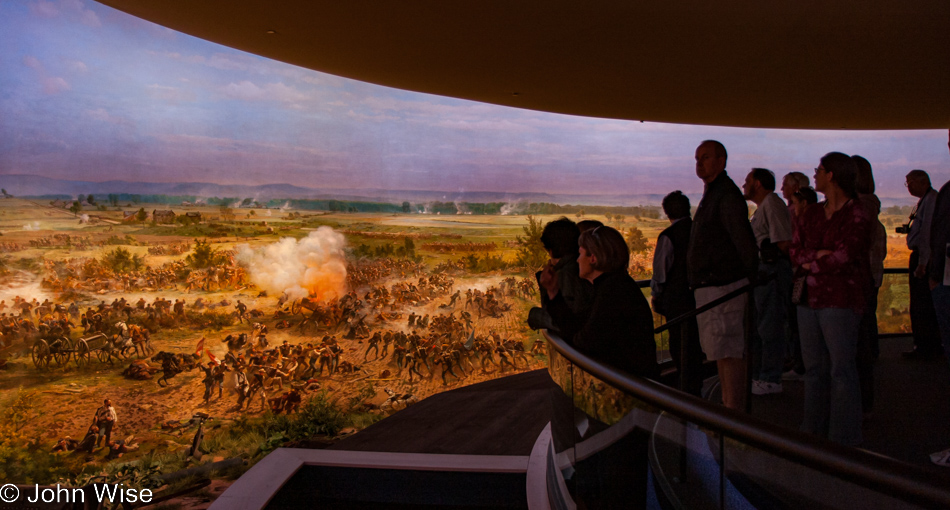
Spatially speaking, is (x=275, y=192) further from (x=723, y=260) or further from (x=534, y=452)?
(x=723, y=260)

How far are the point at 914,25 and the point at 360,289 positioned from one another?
1080cm

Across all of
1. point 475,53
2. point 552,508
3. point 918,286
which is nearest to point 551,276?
point 552,508

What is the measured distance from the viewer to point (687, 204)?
3.22 m

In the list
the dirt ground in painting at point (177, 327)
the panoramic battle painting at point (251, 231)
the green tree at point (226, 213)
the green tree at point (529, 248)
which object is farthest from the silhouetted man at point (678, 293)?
the green tree at point (529, 248)

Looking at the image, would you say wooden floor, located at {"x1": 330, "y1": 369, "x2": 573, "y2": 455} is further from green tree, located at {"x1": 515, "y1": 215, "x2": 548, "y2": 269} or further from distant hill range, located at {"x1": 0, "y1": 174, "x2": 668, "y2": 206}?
green tree, located at {"x1": 515, "y1": 215, "x2": 548, "y2": 269}

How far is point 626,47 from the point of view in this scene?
180 inches

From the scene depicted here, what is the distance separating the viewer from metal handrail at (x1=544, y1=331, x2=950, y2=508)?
29.5 inches

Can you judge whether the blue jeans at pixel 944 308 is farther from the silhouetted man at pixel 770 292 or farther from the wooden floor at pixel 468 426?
the wooden floor at pixel 468 426

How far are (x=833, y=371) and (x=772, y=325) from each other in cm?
111

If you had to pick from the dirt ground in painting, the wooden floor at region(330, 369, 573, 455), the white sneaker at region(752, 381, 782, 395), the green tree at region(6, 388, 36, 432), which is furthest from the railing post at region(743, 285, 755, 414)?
the green tree at region(6, 388, 36, 432)

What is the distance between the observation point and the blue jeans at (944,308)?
8.09ft

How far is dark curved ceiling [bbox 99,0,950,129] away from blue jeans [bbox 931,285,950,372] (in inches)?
76.3

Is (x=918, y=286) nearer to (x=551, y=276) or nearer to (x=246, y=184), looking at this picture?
(x=551, y=276)

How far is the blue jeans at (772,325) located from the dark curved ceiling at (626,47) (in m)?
1.81
